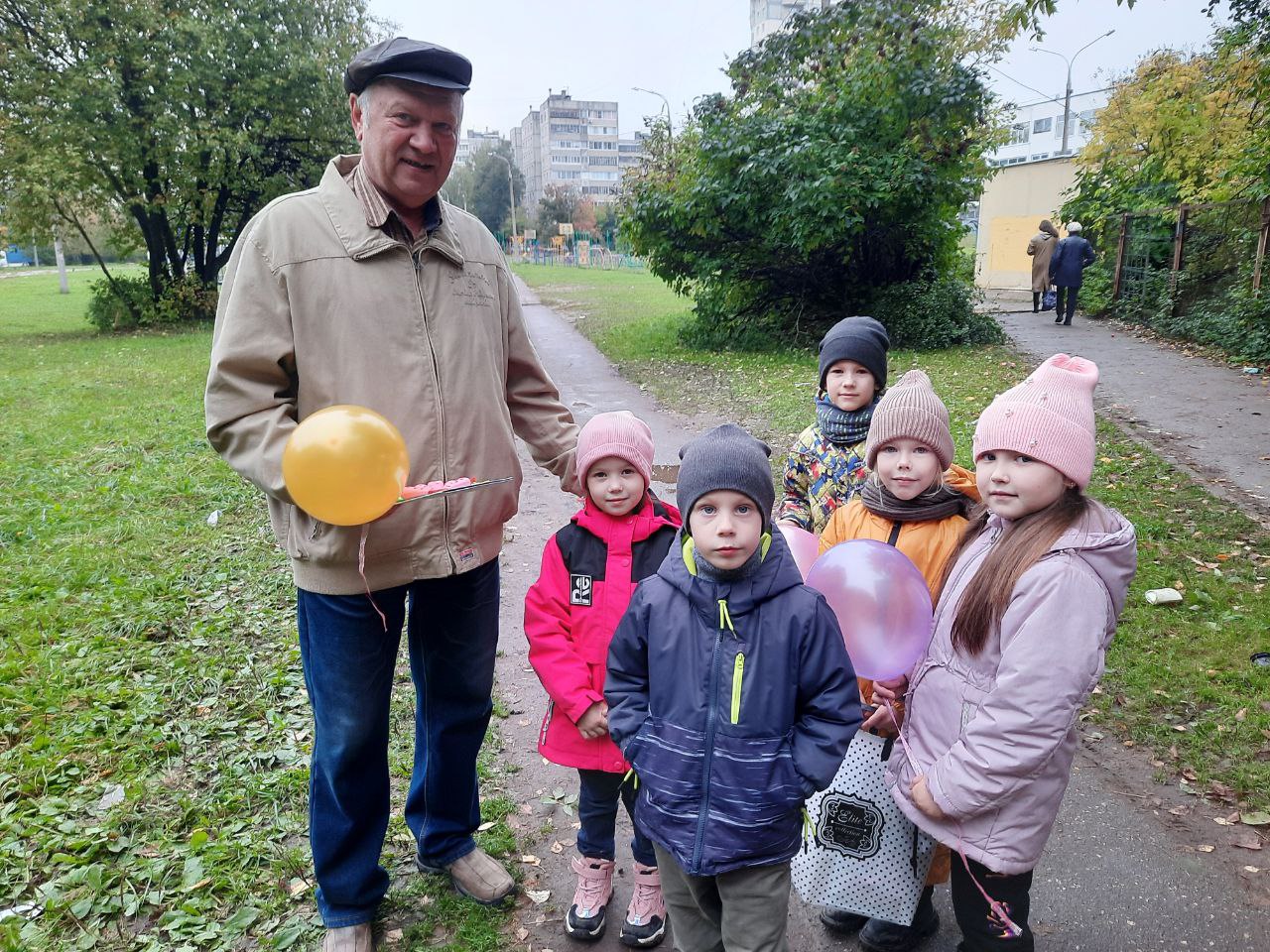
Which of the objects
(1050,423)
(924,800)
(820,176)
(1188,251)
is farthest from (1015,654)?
(1188,251)

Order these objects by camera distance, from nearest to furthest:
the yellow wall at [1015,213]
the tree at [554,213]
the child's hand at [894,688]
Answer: the child's hand at [894,688], the yellow wall at [1015,213], the tree at [554,213]

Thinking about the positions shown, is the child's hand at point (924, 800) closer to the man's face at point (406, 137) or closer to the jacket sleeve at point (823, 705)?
the jacket sleeve at point (823, 705)

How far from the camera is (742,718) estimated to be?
6.88 feet

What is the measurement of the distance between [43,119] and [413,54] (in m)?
22.2

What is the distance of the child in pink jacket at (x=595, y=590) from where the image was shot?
264 centimetres

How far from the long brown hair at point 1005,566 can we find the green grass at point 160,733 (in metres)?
1.77

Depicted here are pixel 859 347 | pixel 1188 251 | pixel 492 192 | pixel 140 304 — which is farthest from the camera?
pixel 492 192

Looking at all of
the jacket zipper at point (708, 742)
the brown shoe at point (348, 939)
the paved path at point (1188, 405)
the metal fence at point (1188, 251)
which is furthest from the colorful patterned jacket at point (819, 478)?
the metal fence at point (1188, 251)

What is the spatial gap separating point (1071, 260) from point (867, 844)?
1718cm

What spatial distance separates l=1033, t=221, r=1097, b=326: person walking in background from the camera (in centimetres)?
1664

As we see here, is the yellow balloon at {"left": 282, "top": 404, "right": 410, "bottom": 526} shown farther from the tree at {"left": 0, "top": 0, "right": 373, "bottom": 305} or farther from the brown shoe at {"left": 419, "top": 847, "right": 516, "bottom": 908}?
the tree at {"left": 0, "top": 0, "right": 373, "bottom": 305}

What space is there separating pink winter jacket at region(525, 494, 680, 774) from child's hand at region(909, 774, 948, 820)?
865mm

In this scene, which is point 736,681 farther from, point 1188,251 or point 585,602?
point 1188,251

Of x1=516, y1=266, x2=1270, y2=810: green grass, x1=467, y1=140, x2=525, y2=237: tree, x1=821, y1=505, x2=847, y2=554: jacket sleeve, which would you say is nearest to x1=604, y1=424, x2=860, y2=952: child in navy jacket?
x1=821, y1=505, x2=847, y2=554: jacket sleeve
